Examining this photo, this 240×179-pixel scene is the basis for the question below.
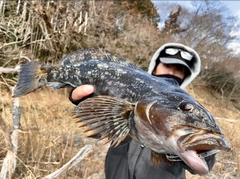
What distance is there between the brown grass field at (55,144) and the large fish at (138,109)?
0.44 m

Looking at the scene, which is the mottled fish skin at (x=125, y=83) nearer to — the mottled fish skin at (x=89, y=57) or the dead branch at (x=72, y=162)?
the mottled fish skin at (x=89, y=57)

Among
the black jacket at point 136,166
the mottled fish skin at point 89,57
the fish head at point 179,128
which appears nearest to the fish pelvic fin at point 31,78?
the mottled fish skin at point 89,57

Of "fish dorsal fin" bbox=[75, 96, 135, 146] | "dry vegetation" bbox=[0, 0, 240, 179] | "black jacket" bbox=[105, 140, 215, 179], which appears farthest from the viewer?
"dry vegetation" bbox=[0, 0, 240, 179]

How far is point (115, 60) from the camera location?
228 cm

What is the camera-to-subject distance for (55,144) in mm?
4633

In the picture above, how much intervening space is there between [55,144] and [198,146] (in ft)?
12.0

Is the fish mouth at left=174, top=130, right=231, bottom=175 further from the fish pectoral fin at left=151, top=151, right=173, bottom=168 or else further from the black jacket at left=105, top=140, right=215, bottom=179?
the black jacket at left=105, top=140, right=215, bottom=179

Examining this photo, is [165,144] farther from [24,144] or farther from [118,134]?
[24,144]

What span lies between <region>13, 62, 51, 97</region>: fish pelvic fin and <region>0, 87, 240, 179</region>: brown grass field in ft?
1.67

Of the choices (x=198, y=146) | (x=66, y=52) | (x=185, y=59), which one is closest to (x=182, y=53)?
(x=185, y=59)

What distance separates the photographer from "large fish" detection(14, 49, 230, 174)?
140 centimetres

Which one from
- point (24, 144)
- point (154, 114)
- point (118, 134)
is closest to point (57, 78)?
point (118, 134)

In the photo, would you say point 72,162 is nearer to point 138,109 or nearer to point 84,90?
point 84,90

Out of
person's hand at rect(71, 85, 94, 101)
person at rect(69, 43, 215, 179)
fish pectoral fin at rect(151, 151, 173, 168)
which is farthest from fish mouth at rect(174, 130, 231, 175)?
person's hand at rect(71, 85, 94, 101)
